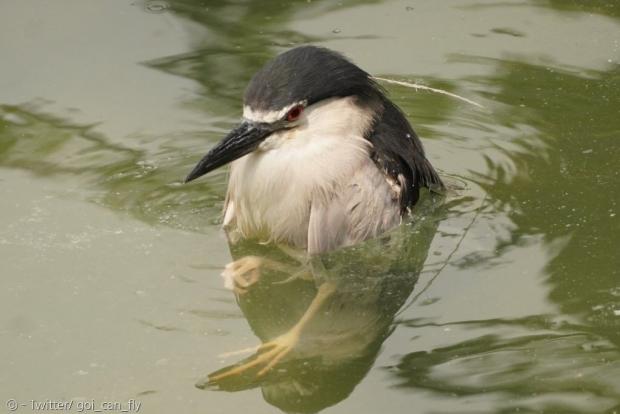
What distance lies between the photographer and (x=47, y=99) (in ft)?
17.9

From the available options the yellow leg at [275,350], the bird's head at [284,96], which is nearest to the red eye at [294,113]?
the bird's head at [284,96]

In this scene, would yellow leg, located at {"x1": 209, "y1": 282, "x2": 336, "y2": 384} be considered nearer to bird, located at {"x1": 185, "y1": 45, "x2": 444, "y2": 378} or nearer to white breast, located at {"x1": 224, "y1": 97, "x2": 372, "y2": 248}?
bird, located at {"x1": 185, "y1": 45, "x2": 444, "y2": 378}

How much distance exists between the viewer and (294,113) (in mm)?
Answer: 4152

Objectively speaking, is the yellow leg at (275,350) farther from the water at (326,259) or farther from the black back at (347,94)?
the black back at (347,94)

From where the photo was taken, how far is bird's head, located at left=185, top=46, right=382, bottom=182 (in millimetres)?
4082

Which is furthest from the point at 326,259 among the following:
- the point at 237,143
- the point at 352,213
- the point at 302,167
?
the point at 237,143

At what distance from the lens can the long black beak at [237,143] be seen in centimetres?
411

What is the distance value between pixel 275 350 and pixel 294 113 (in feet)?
2.92

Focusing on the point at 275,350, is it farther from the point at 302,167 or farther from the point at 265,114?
the point at 265,114

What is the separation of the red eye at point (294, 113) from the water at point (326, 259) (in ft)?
1.81

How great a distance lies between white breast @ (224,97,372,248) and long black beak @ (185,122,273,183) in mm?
62

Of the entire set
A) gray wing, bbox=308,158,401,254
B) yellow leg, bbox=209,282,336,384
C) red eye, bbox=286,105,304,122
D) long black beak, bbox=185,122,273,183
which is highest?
red eye, bbox=286,105,304,122

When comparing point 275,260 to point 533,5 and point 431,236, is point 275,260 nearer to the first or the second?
point 431,236

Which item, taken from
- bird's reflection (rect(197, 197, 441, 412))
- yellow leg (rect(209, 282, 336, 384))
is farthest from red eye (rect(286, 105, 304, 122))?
yellow leg (rect(209, 282, 336, 384))
